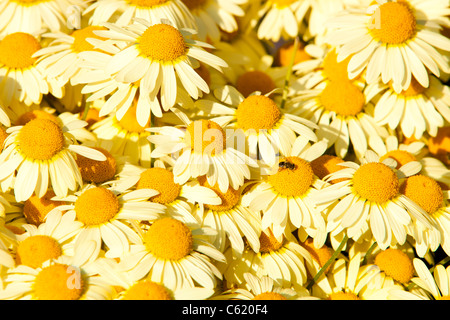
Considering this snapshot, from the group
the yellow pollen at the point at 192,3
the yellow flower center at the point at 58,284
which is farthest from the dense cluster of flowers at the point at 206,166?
the yellow pollen at the point at 192,3

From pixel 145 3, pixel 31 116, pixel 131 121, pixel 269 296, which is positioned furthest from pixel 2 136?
pixel 269 296

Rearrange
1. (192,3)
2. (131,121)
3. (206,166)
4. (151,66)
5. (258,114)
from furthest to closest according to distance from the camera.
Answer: (192,3) → (131,121) → (258,114) → (151,66) → (206,166)

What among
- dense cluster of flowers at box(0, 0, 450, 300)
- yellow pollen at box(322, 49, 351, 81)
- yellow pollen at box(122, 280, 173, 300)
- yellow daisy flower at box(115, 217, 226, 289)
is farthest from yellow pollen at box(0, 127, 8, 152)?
yellow pollen at box(322, 49, 351, 81)

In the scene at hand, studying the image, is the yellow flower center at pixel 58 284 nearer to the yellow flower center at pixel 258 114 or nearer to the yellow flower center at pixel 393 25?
the yellow flower center at pixel 258 114

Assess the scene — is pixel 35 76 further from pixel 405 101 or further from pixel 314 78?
pixel 405 101

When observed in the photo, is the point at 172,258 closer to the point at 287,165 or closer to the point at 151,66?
the point at 287,165

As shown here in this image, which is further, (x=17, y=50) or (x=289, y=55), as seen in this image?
(x=289, y=55)

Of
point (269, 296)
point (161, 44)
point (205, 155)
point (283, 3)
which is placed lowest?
point (269, 296)
